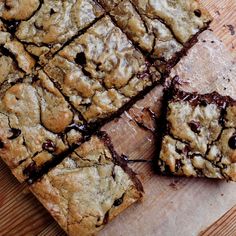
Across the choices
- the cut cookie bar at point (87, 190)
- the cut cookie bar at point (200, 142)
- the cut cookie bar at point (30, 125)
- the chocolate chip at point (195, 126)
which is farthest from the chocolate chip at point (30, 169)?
the chocolate chip at point (195, 126)

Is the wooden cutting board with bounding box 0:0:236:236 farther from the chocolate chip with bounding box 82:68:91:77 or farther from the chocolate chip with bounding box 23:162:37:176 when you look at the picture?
the chocolate chip with bounding box 82:68:91:77

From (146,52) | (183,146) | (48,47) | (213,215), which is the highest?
(48,47)

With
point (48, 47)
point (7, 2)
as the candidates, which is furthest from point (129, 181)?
point (7, 2)

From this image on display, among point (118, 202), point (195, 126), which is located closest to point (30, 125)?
point (118, 202)

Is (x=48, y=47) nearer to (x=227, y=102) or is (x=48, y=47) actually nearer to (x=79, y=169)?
(x=79, y=169)

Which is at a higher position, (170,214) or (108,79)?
(108,79)

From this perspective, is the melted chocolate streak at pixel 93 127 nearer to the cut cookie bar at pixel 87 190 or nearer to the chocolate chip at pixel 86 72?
the cut cookie bar at pixel 87 190
